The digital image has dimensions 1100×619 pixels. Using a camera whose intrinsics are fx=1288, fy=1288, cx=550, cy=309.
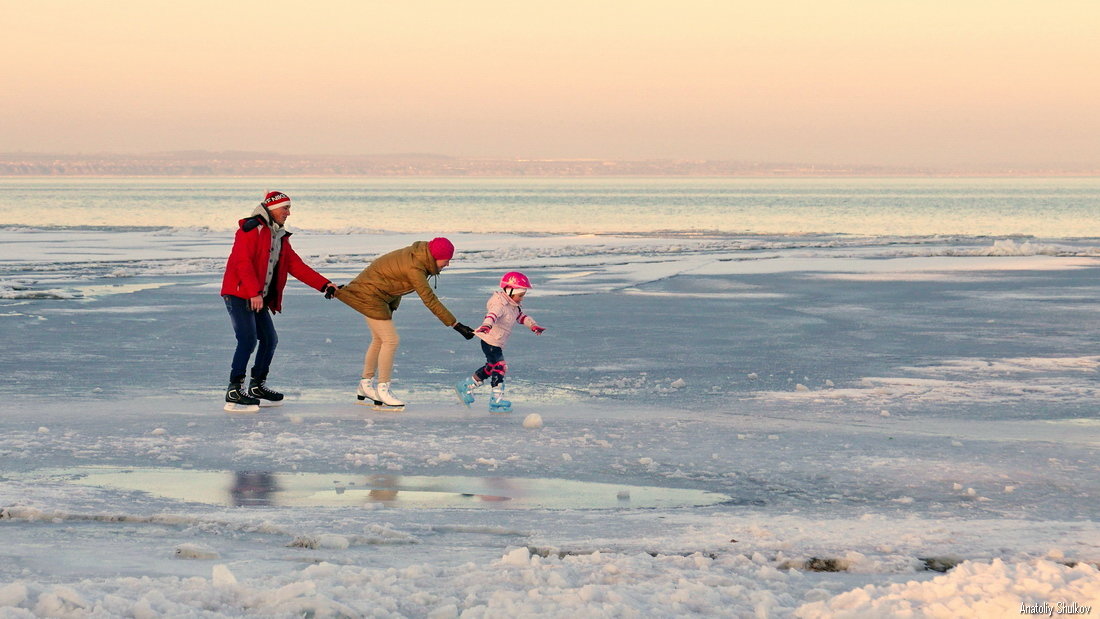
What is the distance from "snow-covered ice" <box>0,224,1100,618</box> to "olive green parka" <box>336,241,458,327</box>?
736mm

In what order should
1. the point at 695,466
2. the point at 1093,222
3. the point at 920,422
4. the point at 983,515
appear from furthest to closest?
1. the point at 1093,222
2. the point at 920,422
3. the point at 695,466
4. the point at 983,515

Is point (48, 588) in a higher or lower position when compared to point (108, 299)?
higher

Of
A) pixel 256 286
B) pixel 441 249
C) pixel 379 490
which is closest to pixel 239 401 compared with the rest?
pixel 256 286

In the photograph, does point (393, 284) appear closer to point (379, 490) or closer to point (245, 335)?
point (245, 335)

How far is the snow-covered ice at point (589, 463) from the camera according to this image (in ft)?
15.3

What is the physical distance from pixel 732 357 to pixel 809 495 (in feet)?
18.5

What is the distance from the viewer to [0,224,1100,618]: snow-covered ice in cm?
465

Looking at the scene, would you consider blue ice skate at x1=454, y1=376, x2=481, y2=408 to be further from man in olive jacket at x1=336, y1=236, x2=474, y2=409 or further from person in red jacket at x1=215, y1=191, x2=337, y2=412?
person in red jacket at x1=215, y1=191, x2=337, y2=412

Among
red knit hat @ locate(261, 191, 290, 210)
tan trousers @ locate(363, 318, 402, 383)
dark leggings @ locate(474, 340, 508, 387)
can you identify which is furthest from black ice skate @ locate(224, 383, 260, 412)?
dark leggings @ locate(474, 340, 508, 387)

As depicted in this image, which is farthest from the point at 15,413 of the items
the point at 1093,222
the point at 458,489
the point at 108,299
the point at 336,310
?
the point at 1093,222

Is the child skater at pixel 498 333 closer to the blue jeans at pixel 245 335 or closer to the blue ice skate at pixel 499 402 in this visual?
the blue ice skate at pixel 499 402

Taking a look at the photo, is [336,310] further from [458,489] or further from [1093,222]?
[1093,222]

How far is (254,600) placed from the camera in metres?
4.40

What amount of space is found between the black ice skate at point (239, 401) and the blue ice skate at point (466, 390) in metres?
1.48
